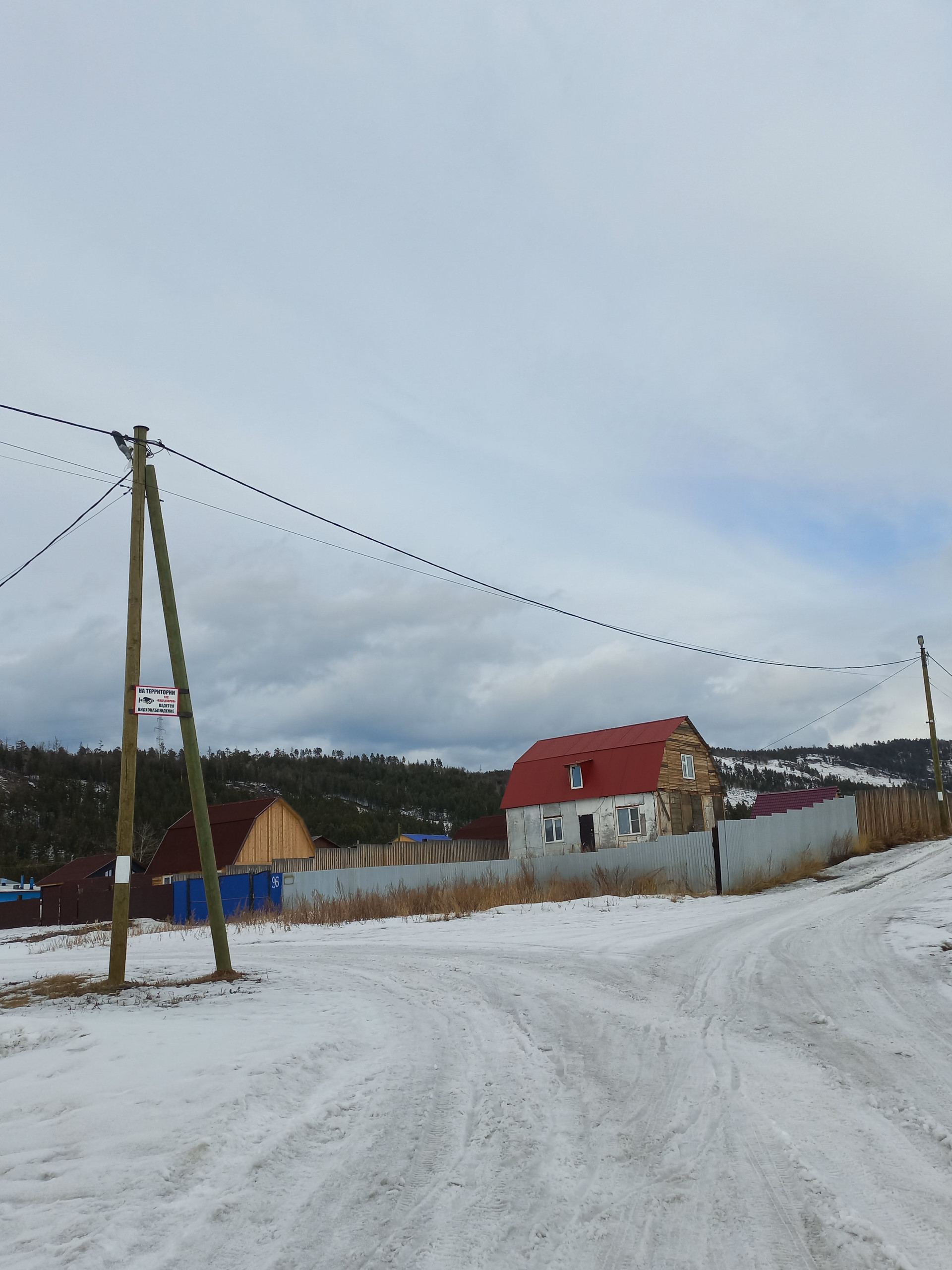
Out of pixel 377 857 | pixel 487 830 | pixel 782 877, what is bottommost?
→ pixel 782 877

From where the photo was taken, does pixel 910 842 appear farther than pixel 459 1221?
Yes

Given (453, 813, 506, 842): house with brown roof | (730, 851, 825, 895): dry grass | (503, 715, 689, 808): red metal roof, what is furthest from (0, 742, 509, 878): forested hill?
(730, 851, 825, 895): dry grass

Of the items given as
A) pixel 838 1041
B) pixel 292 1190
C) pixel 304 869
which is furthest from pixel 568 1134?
pixel 304 869

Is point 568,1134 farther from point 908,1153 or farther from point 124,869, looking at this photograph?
point 124,869

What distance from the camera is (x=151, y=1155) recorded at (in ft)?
14.9

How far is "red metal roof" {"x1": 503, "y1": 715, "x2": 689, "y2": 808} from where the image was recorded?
1630 inches

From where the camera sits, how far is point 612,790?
138 feet

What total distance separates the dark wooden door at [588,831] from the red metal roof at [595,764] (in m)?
1.07

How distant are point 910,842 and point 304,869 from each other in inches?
956

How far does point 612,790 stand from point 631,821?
1663 mm

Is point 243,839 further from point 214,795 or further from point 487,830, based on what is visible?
point 214,795

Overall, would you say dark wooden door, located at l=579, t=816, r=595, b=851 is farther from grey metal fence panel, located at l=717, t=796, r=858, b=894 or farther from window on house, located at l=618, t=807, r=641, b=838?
grey metal fence panel, located at l=717, t=796, r=858, b=894

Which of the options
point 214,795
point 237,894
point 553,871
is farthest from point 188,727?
point 214,795

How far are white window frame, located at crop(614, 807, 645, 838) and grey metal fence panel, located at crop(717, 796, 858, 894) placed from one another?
9806 millimetres
